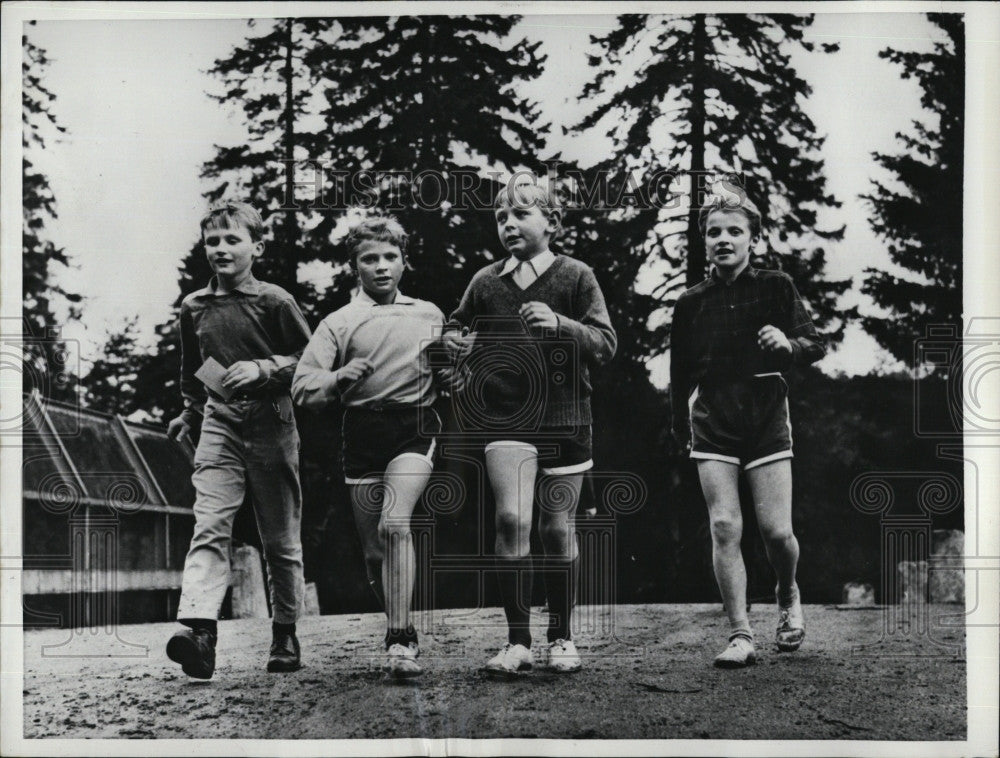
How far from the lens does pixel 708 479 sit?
4789mm

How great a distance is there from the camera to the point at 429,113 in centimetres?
508

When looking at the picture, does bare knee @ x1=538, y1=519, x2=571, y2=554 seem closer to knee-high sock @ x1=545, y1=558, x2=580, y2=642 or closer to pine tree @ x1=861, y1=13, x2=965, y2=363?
knee-high sock @ x1=545, y1=558, x2=580, y2=642

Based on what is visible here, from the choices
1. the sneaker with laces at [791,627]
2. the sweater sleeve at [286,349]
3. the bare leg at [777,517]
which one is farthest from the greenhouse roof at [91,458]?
the sneaker with laces at [791,627]

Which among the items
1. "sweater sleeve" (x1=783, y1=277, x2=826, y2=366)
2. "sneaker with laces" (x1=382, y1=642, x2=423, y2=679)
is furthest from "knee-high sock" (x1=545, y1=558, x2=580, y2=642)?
"sweater sleeve" (x1=783, y1=277, x2=826, y2=366)

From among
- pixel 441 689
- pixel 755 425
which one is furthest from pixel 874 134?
pixel 441 689

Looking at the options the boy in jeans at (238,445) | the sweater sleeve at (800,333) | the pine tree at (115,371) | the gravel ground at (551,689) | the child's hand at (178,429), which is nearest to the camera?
the gravel ground at (551,689)

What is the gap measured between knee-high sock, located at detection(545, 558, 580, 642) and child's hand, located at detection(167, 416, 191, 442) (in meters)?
1.76

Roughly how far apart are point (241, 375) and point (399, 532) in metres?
0.99

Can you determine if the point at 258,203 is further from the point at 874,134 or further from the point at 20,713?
the point at 874,134

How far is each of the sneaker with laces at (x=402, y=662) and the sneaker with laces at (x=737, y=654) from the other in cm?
133

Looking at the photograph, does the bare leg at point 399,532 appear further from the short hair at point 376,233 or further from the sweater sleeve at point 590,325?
the short hair at point 376,233

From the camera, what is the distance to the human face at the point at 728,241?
486 cm

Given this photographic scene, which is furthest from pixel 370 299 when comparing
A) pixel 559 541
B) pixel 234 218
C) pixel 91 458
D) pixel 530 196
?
pixel 91 458

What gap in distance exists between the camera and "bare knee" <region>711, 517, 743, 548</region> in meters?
4.72
